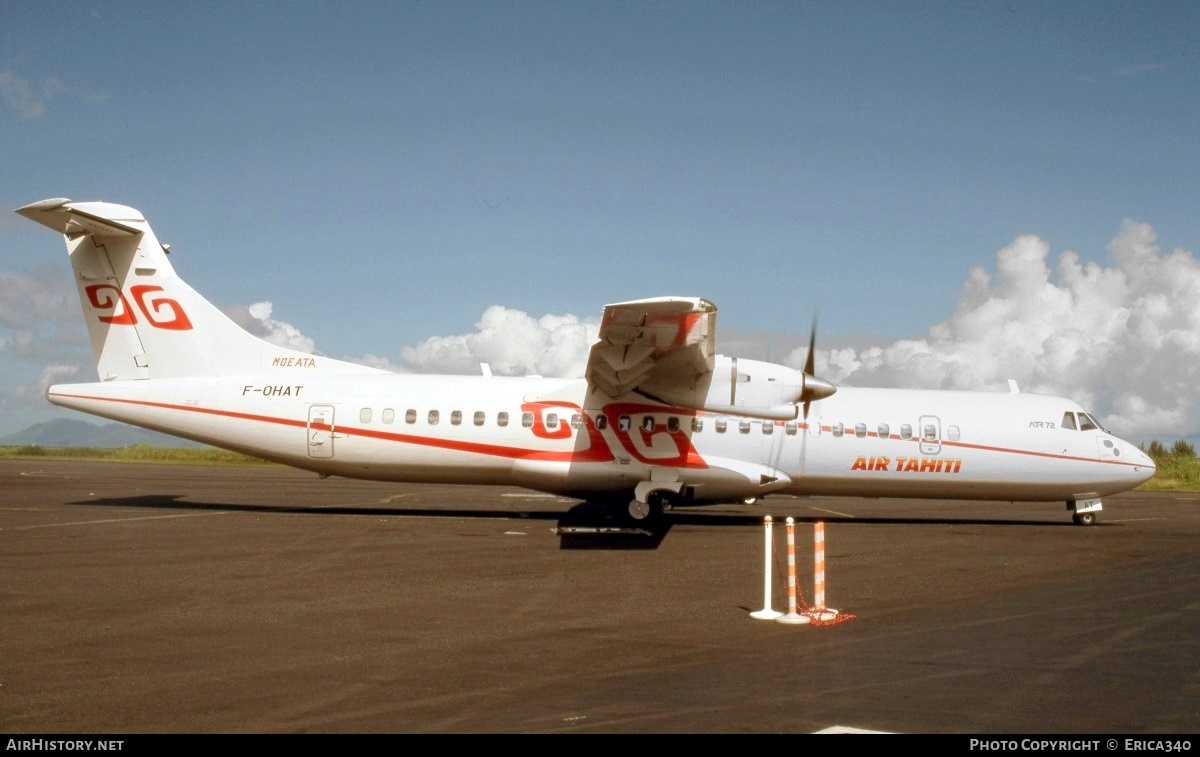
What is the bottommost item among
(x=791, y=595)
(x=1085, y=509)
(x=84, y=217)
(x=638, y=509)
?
(x=791, y=595)

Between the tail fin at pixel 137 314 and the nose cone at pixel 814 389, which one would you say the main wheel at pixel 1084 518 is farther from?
the tail fin at pixel 137 314

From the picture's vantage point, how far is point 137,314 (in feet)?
64.7

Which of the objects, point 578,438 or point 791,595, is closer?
point 791,595

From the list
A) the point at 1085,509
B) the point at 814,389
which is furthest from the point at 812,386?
the point at 1085,509

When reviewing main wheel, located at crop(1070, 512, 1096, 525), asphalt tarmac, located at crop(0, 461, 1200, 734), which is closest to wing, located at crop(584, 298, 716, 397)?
Result: asphalt tarmac, located at crop(0, 461, 1200, 734)

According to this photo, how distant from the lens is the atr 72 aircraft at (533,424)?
19094 mm

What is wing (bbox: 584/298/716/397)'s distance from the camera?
15203mm

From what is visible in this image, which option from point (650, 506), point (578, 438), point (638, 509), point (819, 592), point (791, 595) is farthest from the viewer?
point (578, 438)

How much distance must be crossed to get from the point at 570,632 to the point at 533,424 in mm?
10723

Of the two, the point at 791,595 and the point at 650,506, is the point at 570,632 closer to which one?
the point at 791,595

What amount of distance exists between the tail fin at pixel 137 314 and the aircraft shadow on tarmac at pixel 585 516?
A: 340 centimetres

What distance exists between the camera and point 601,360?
18.0 m

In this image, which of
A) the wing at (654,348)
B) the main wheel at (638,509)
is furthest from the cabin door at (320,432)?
the main wheel at (638,509)
